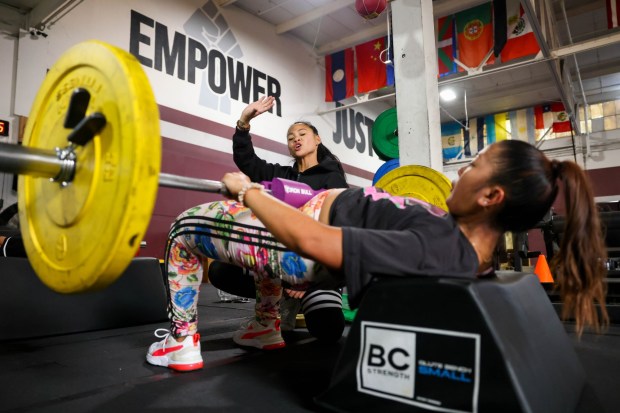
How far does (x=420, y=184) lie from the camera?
1938 mm

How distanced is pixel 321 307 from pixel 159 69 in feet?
12.2

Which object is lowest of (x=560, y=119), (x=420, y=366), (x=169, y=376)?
(x=169, y=376)

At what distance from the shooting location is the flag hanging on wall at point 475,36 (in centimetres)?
483

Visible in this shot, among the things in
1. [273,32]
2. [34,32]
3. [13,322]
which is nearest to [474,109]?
[273,32]

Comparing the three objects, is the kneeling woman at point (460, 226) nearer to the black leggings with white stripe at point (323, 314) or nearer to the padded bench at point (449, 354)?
the padded bench at point (449, 354)

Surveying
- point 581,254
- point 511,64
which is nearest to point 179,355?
point 581,254

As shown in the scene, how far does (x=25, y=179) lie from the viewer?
0.88m

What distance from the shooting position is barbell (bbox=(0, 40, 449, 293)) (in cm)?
63

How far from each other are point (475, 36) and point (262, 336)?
4.74 metres

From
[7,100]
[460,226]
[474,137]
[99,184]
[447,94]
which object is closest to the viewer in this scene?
[99,184]

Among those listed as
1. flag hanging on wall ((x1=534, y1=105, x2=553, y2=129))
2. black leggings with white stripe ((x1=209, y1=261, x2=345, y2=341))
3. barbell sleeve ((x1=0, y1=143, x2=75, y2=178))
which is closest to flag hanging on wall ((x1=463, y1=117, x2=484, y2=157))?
flag hanging on wall ((x1=534, y1=105, x2=553, y2=129))

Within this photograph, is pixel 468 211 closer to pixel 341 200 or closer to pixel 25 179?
pixel 341 200

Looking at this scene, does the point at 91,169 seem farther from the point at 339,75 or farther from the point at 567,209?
the point at 339,75

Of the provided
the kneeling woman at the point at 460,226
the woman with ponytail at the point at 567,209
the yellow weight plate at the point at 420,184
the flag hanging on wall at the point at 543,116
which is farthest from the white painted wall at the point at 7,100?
the flag hanging on wall at the point at 543,116
